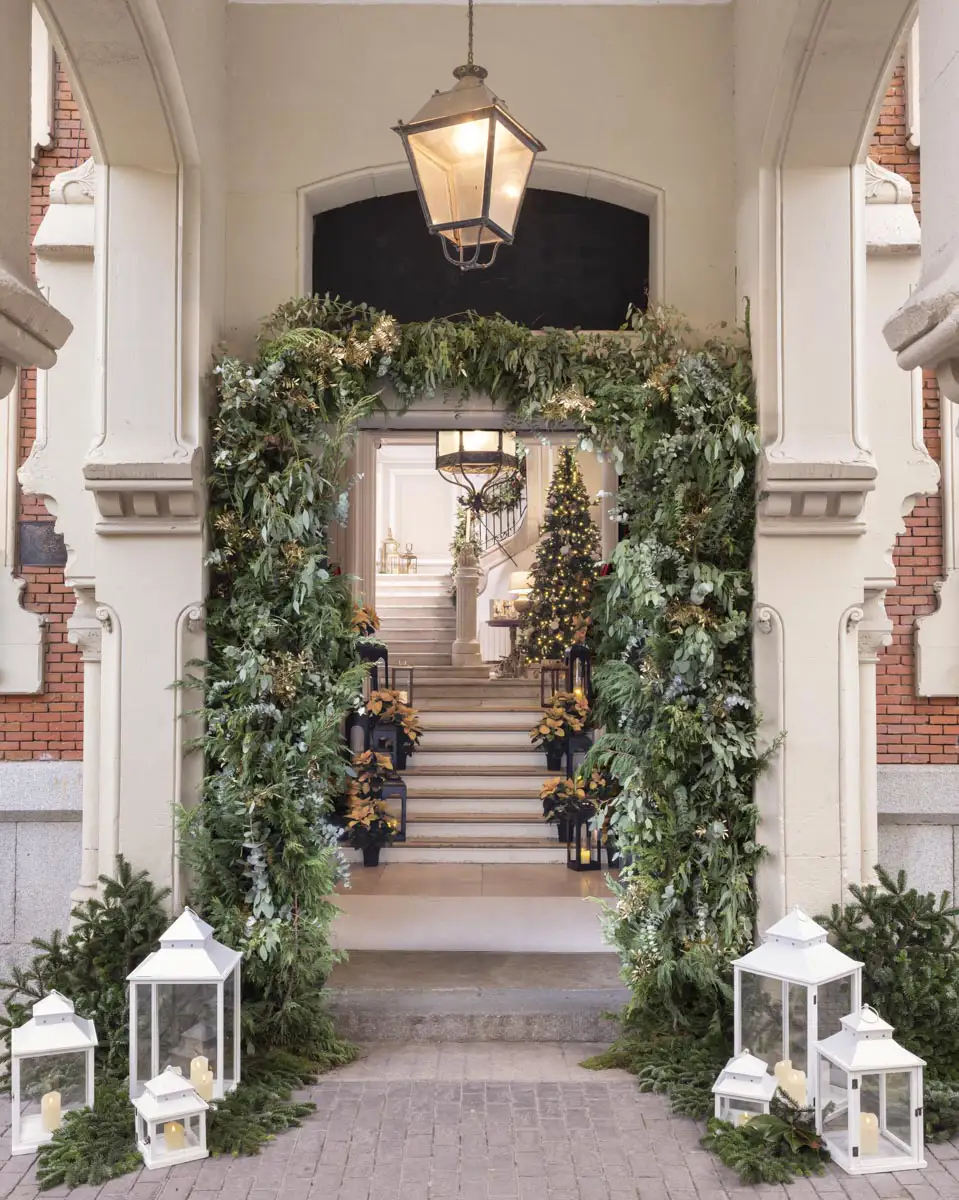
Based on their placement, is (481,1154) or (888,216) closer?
(481,1154)

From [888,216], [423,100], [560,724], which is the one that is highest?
[423,100]

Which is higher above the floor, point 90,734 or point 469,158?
point 469,158

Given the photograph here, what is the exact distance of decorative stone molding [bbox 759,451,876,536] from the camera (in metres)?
5.05

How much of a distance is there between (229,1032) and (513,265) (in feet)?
15.0

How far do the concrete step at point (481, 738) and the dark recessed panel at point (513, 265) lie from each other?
543 centimetres

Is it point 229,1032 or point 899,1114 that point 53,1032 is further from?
point 899,1114

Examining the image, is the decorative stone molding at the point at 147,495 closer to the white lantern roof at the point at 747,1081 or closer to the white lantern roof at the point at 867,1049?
the white lantern roof at the point at 747,1081

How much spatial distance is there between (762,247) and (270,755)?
3.44 meters

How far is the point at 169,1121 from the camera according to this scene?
4230 millimetres

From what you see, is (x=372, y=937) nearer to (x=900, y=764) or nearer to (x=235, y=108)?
(x=900, y=764)

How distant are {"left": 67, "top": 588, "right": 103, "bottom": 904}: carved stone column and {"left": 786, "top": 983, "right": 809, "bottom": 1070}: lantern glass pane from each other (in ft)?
11.2

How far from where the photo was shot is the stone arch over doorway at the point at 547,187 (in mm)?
5707

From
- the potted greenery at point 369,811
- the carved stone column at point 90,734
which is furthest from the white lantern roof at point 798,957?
the potted greenery at point 369,811

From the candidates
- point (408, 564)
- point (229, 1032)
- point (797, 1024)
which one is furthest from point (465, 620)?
point (797, 1024)
